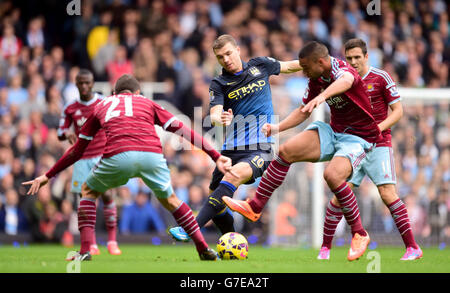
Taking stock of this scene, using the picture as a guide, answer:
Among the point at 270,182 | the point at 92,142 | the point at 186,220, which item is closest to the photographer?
the point at 186,220

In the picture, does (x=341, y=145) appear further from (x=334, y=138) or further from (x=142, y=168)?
(x=142, y=168)

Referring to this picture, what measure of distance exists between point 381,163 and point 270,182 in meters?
1.53

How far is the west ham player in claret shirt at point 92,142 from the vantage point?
10461 millimetres

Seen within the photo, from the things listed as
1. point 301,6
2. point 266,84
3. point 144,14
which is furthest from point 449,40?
point 266,84

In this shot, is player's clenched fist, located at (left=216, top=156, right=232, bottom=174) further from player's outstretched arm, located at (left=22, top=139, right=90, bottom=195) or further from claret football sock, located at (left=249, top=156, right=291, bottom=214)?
player's outstretched arm, located at (left=22, top=139, right=90, bottom=195)

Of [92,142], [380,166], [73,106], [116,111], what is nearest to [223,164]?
[116,111]

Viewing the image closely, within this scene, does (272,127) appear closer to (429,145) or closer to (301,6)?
(429,145)

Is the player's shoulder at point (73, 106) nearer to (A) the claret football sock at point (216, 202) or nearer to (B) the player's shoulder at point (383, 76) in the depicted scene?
(A) the claret football sock at point (216, 202)

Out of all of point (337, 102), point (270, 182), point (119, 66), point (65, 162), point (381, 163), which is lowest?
point (270, 182)

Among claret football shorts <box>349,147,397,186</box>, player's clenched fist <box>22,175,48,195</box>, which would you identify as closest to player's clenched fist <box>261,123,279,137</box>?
claret football shorts <box>349,147,397,186</box>

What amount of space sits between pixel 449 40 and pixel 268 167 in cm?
1265

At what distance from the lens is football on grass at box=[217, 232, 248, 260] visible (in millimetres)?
8125

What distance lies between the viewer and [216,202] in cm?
818

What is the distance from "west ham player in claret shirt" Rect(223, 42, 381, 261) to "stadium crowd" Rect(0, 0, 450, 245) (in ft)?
16.7
